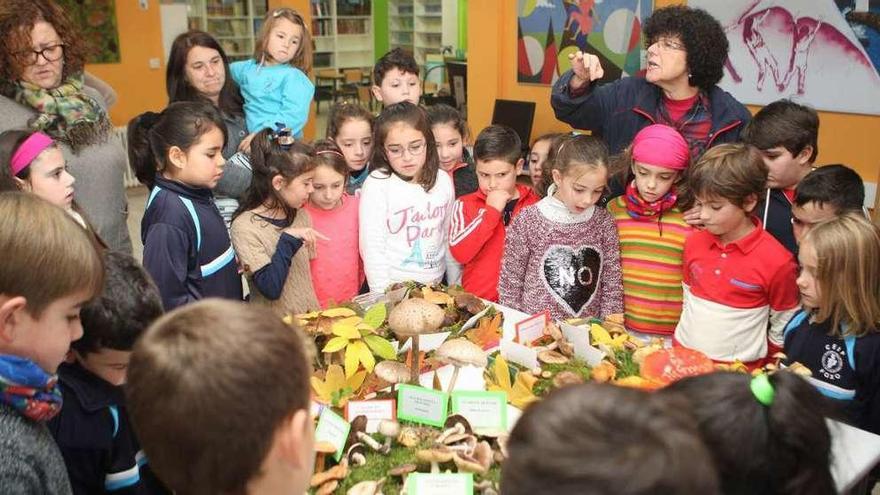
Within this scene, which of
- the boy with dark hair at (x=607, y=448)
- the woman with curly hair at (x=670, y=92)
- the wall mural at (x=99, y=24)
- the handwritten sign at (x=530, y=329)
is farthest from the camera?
the wall mural at (x=99, y=24)

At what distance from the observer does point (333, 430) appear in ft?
5.24

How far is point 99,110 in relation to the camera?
2.61 meters

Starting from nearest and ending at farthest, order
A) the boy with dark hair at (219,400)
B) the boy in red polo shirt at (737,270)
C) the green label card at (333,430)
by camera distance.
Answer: the boy with dark hair at (219,400) < the green label card at (333,430) < the boy in red polo shirt at (737,270)

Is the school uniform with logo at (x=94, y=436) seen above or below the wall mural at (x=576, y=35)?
below

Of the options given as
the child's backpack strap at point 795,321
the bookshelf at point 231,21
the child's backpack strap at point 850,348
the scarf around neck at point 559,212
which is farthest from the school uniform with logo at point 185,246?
the bookshelf at point 231,21

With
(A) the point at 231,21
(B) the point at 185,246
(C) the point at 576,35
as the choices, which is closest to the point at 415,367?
(B) the point at 185,246

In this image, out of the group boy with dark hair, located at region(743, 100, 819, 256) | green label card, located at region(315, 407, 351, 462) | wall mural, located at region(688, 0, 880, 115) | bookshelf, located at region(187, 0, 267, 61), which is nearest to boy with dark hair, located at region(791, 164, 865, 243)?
boy with dark hair, located at region(743, 100, 819, 256)

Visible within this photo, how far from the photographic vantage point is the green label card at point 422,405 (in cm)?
167

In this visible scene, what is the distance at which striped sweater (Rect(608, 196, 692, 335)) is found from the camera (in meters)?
2.38

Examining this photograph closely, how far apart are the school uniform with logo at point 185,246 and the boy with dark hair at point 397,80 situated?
4.00 ft

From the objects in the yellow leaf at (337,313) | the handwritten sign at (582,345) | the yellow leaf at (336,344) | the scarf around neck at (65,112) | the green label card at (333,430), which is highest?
the scarf around neck at (65,112)

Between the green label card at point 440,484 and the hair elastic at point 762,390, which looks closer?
the hair elastic at point 762,390

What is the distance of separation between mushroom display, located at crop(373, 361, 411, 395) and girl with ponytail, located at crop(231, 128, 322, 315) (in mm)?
786

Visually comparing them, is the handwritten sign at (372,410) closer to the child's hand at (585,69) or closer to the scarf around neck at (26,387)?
the scarf around neck at (26,387)
